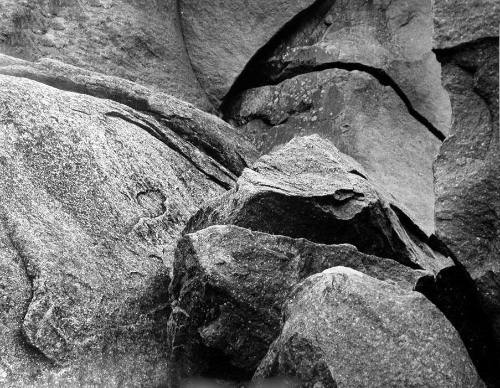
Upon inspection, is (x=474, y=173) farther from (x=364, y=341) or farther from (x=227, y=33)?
(x=227, y=33)

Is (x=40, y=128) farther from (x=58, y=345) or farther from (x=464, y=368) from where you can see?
(x=464, y=368)

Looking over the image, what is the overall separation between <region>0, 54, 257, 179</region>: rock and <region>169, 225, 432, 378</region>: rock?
9.84ft

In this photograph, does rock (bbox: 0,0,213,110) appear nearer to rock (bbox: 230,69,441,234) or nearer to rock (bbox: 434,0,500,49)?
rock (bbox: 230,69,441,234)

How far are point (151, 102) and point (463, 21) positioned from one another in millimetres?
4513

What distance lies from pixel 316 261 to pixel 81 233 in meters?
2.17

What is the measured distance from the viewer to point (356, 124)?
1245 cm

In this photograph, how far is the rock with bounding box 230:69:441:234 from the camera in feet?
40.1

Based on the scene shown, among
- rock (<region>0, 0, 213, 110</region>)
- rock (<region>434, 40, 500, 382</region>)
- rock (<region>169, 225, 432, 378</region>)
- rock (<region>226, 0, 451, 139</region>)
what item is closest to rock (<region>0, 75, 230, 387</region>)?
rock (<region>169, 225, 432, 378</region>)

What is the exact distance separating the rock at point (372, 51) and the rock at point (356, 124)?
19 cm

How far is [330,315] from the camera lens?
6125 mm

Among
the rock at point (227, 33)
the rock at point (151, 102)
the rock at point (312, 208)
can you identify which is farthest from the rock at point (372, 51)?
the rock at point (312, 208)

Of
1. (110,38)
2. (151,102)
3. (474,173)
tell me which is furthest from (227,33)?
(474,173)

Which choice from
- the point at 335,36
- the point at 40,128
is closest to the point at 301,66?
the point at 335,36

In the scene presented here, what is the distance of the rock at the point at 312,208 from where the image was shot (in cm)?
789
